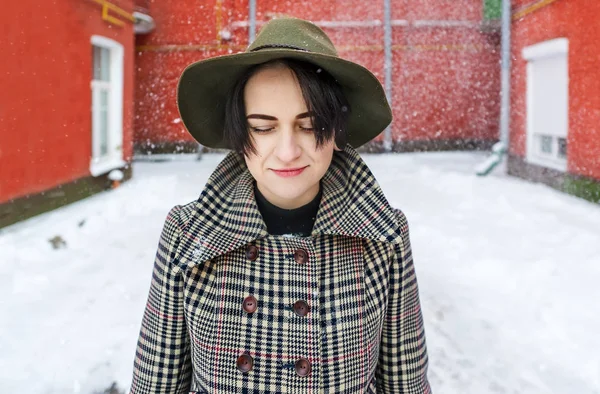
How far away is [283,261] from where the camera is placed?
3.28 feet

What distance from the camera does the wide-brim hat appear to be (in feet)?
3.06

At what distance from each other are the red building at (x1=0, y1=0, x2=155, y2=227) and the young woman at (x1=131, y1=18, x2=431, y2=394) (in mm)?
3502

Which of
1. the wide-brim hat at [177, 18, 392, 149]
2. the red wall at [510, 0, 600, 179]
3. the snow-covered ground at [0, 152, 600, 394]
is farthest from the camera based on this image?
the red wall at [510, 0, 600, 179]

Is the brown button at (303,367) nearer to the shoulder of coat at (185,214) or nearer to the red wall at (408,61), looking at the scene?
the shoulder of coat at (185,214)

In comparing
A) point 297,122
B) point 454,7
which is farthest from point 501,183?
point 297,122

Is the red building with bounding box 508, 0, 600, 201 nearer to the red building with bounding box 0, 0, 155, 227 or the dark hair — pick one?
the dark hair

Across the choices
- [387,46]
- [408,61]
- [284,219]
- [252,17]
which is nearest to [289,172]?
[284,219]

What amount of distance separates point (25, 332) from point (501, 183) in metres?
5.83

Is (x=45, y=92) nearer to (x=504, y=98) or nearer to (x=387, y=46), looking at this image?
(x=504, y=98)

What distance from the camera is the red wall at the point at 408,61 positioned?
28.7 feet

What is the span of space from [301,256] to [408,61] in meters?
9.37

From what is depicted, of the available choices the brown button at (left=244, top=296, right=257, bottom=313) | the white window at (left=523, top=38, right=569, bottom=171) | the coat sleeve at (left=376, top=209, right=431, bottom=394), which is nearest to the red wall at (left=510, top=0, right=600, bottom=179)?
the white window at (left=523, top=38, right=569, bottom=171)

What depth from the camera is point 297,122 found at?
3.17 ft

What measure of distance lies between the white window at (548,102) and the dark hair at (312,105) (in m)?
5.42
